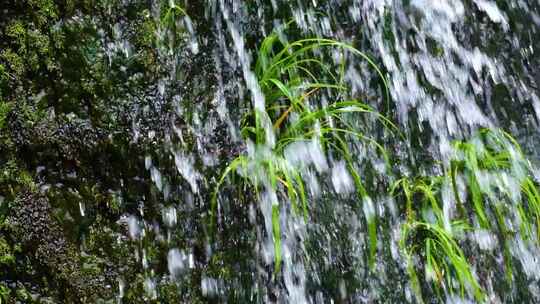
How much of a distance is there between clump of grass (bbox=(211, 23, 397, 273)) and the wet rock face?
485mm

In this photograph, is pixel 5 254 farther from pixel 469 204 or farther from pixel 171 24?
pixel 469 204

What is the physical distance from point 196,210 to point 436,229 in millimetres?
1015

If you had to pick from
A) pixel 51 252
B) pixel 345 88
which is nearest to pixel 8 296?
pixel 51 252

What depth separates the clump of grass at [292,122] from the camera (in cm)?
215

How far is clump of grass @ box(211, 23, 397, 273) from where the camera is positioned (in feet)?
7.07

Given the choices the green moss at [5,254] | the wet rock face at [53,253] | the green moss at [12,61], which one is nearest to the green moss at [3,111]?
the green moss at [12,61]

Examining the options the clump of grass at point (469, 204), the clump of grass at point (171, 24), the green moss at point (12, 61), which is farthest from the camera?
the clump of grass at point (469, 204)

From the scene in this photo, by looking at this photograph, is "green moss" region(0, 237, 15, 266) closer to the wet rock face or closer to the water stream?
the wet rock face

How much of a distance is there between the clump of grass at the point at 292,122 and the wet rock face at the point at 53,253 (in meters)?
0.48

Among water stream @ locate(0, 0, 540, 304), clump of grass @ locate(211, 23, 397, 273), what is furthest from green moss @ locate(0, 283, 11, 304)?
clump of grass @ locate(211, 23, 397, 273)

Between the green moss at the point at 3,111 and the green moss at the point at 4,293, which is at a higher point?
the green moss at the point at 3,111

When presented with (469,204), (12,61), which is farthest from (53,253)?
(469,204)

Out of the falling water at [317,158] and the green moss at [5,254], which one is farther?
the falling water at [317,158]

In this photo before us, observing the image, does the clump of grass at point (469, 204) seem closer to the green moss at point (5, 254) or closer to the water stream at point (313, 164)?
the water stream at point (313, 164)
